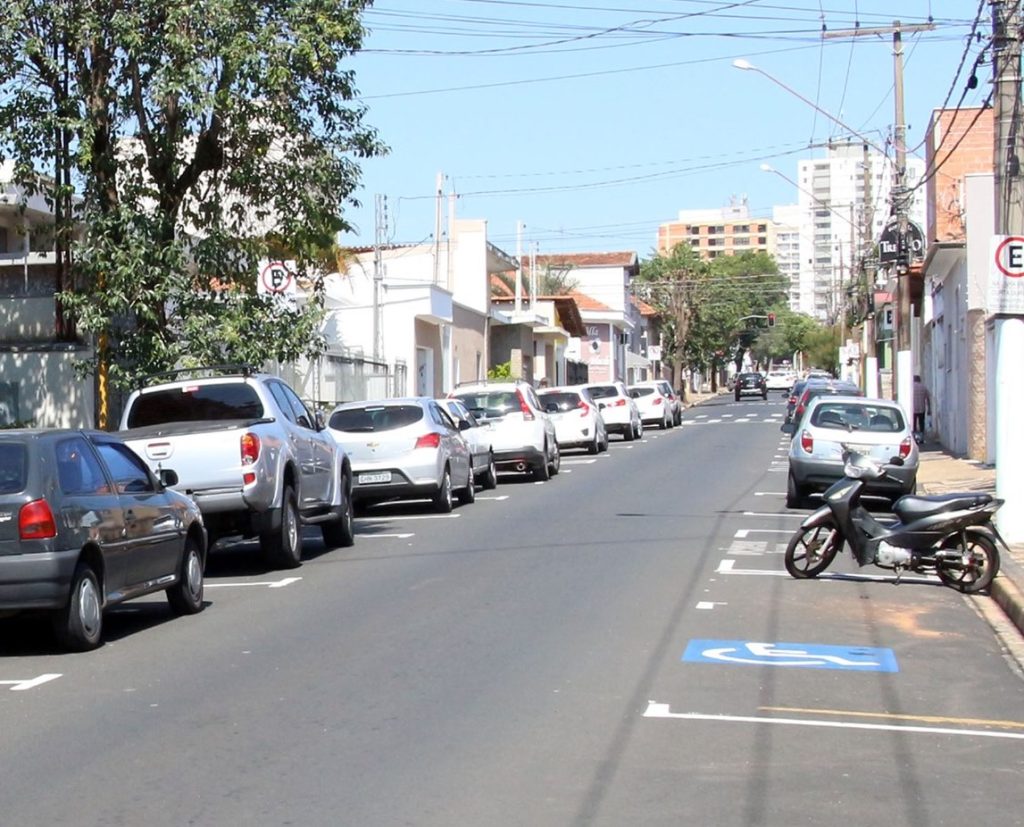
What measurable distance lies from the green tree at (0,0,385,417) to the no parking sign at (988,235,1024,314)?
7.59 meters

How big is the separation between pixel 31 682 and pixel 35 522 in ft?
3.80

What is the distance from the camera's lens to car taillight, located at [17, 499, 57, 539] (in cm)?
1024

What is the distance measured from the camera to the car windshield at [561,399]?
1455 inches

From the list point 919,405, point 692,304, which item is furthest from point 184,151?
point 692,304

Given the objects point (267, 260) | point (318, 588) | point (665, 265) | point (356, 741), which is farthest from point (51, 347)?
point (665, 265)

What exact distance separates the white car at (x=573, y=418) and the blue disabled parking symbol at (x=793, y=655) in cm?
2576

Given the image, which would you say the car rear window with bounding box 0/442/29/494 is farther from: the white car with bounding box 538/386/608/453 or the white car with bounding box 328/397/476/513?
the white car with bounding box 538/386/608/453

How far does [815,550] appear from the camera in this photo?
Result: 1449 centimetres

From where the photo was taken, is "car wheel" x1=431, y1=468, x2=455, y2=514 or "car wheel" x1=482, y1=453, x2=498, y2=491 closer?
"car wheel" x1=431, y1=468, x2=455, y2=514

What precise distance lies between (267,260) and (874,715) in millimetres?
14743

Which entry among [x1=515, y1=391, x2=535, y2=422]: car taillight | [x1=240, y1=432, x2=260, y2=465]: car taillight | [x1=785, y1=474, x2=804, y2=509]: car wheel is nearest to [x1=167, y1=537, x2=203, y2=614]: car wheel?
[x1=240, y1=432, x2=260, y2=465]: car taillight

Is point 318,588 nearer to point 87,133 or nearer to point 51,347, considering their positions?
point 87,133

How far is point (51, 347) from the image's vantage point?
24578mm

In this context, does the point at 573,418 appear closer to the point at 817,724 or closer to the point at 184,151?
the point at 184,151
